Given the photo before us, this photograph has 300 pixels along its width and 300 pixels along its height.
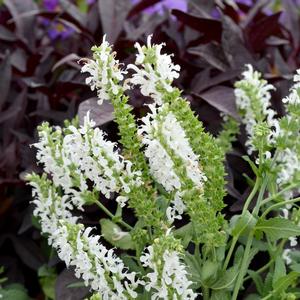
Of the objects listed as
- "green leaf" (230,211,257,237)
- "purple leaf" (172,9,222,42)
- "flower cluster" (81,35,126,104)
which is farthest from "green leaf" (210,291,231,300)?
"purple leaf" (172,9,222,42)

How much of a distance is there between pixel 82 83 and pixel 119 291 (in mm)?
699

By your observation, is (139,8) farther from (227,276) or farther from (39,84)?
(227,276)

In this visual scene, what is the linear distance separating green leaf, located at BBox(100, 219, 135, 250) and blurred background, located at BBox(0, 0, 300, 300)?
0.15 m

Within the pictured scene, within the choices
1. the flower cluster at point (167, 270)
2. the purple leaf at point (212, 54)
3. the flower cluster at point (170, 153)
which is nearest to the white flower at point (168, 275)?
the flower cluster at point (167, 270)

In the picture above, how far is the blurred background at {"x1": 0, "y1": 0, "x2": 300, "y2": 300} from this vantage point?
1.54 m

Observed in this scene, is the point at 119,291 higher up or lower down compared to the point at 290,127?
lower down

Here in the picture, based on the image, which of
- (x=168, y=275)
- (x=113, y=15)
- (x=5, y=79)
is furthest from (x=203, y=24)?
(x=168, y=275)

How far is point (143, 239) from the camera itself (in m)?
1.10

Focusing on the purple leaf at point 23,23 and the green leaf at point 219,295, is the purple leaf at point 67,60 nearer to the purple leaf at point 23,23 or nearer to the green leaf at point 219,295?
the purple leaf at point 23,23

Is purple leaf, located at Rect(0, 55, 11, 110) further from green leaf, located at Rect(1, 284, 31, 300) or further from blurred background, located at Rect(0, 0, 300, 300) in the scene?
green leaf, located at Rect(1, 284, 31, 300)

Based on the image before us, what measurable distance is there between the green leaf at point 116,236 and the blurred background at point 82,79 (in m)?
0.15

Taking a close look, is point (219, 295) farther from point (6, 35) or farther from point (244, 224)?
point (6, 35)

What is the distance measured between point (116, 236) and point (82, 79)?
0.58 meters

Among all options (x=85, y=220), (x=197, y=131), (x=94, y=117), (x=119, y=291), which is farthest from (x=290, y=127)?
(x=85, y=220)
